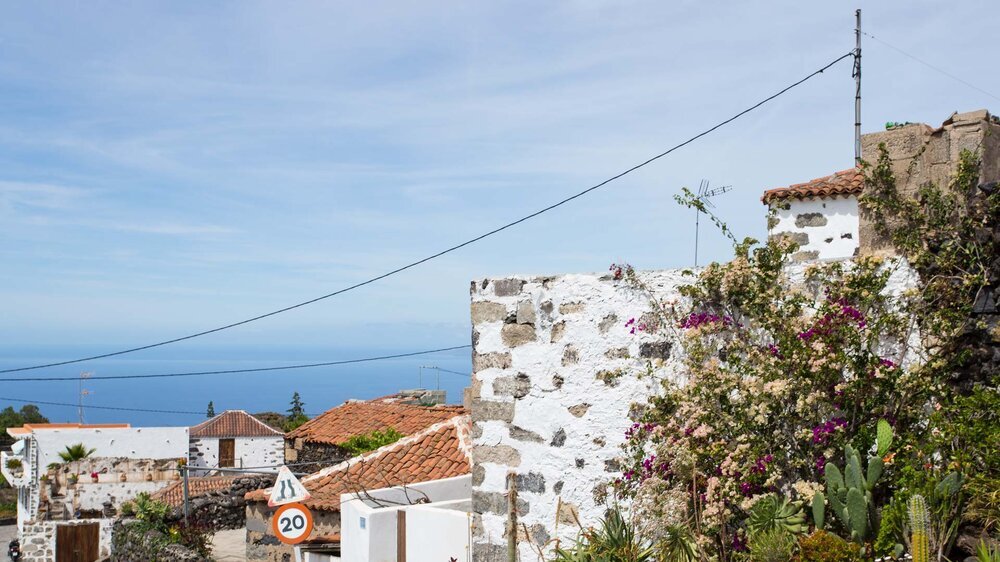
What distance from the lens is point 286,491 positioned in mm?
12445

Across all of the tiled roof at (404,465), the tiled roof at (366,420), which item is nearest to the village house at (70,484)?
the tiled roof at (366,420)

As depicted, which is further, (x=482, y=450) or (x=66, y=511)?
(x=66, y=511)

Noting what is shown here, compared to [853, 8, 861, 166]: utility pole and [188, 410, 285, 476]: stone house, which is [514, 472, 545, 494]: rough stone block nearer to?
[853, 8, 861, 166]: utility pole

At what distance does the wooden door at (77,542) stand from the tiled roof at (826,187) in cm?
2603

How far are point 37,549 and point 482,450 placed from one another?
91.0 ft

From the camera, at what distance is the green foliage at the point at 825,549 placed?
573 cm

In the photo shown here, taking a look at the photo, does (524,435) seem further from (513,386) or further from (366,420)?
(366,420)

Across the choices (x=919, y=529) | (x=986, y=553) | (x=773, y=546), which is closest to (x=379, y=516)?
(x=773, y=546)

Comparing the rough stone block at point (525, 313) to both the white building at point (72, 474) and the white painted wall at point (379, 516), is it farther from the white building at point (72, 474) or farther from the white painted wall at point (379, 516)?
the white building at point (72, 474)

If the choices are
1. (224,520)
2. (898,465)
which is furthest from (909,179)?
(224,520)

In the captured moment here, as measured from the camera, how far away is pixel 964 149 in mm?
6938

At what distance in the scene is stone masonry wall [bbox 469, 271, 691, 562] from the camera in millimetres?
7188

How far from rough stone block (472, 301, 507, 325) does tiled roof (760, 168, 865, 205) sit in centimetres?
759

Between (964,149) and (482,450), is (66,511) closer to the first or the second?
(482,450)
